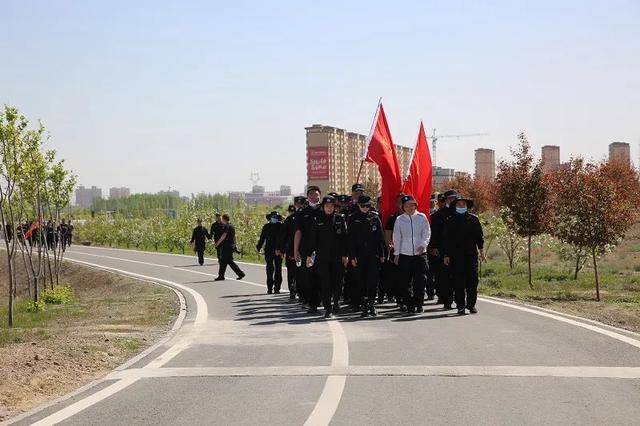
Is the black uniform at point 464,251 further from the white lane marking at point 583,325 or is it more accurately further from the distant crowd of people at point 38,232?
the distant crowd of people at point 38,232

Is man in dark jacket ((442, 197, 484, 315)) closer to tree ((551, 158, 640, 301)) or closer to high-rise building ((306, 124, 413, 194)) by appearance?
tree ((551, 158, 640, 301))

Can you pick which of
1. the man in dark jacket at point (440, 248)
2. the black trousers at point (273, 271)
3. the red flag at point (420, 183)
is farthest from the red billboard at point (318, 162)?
the man in dark jacket at point (440, 248)

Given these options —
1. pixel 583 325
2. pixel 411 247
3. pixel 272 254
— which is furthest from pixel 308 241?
pixel 272 254

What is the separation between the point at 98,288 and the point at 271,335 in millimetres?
18196

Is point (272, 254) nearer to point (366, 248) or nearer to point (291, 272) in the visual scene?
point (291, 272)

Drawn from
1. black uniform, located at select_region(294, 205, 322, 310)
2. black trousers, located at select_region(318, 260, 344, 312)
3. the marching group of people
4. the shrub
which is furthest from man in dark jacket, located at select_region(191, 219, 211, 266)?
black trousers, located at select_region(318, 260, 344, 312)

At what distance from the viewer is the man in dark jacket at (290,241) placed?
15492 millimetres

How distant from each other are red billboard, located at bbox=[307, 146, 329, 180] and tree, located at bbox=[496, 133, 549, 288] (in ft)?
375

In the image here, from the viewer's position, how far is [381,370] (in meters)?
8.18

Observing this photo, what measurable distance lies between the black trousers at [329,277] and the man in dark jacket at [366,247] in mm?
260

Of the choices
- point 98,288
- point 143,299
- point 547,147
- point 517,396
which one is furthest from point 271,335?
point 547,147

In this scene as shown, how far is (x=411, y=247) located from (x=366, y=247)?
0.73 m

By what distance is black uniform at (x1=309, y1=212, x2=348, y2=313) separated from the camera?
42.4 ft

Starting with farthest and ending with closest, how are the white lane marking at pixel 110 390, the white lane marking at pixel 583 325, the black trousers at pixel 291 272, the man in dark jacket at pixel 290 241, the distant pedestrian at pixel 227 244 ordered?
the distant pedestrian at pixel 227 244 < the black trousers at pixel 291 272 < the man in dark jacket at pixel 290 241 < the white lane marking at pixel 583 325 < the white lane marking at pixel 110 390
